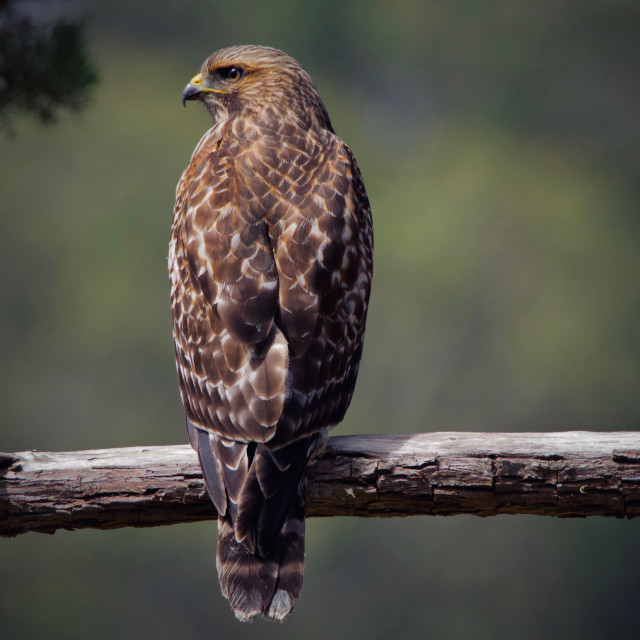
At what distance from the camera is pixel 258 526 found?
1.82 m

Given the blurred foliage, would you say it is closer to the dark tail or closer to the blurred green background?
the dark tail

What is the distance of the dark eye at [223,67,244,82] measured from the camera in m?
2.77

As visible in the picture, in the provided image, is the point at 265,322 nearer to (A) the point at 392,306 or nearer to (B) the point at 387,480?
(B) the point at 387,480

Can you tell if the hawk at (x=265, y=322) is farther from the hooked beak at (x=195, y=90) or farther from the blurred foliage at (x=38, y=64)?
the blurred foliage at (x=38, y=64)

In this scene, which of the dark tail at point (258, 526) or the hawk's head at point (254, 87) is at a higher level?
the hawk's head at point (254, 87)

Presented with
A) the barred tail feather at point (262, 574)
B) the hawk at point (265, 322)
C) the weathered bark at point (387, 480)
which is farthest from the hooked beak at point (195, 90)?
the barred tail feather at point (262, 574)

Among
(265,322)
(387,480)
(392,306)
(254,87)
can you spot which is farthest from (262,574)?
(392,306)

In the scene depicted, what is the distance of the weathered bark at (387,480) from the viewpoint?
6.41 ft

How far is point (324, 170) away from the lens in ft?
7.52

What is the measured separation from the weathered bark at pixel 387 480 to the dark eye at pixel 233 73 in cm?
140

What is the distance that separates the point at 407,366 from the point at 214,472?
5523mm

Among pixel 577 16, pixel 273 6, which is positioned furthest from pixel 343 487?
pixel 577 16

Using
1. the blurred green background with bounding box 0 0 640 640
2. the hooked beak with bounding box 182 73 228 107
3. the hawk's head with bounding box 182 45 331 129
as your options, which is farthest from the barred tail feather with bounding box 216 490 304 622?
the blurred green background with bounding box 0 0 640 640

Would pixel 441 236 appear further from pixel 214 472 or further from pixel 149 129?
pixel 214 472
